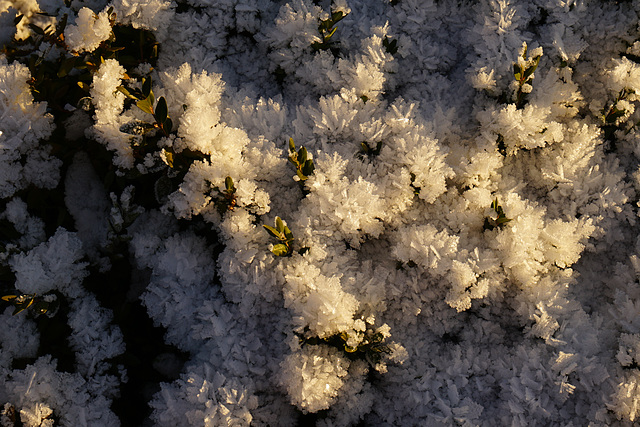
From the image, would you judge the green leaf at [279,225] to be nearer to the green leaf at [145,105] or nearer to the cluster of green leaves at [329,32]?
the green leaf at [145,105]

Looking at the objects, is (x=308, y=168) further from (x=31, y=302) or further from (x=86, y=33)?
(x=31, y=302)

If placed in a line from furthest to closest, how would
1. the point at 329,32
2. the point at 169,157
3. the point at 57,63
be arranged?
1. the point at 329,32
2. the point at 57,63
3. the point at 169,157

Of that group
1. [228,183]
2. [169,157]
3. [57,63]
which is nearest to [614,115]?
[228,183]

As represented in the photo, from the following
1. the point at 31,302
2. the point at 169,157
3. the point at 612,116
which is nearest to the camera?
the point at 31,302

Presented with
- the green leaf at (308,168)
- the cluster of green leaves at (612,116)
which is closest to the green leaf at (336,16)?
the green leaf at (308,168)

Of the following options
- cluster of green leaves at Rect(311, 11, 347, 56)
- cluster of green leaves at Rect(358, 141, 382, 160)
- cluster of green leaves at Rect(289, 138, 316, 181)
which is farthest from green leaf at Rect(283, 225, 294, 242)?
cluster of green leaves at Rect(311, 11, 347, 56)

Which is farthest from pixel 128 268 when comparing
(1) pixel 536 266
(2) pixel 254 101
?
(1) pixel 536 266
